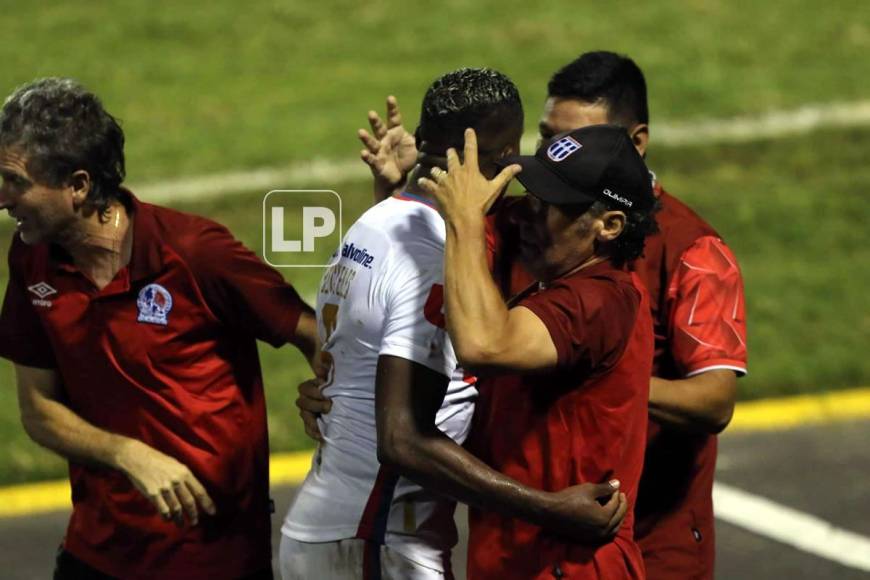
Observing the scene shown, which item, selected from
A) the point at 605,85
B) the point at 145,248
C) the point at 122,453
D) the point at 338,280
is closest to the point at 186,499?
the point at 122,453

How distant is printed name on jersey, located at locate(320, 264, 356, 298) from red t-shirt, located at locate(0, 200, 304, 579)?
1.50ft

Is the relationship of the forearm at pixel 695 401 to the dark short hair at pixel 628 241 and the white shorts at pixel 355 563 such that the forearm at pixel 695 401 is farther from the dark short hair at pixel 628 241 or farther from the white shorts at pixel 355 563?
the white shorts at pixel 355 563

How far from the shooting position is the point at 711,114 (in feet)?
60.6

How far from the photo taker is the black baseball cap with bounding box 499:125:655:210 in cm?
518

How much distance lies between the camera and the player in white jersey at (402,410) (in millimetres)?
5066

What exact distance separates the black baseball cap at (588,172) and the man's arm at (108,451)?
61.5 inches

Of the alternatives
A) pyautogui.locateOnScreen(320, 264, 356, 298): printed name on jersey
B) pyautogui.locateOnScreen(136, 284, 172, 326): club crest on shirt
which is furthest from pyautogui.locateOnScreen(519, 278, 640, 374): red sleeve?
pyautogui.locateOnScreen(136, 284, 172, 326): club crest on shirt

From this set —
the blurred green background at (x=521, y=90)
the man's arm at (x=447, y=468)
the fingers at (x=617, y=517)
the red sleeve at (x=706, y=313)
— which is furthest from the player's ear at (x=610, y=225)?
the blurred green background at (x=521, y=90)

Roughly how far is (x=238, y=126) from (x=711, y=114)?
193 inches

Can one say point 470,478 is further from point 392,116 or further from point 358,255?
point 392,116

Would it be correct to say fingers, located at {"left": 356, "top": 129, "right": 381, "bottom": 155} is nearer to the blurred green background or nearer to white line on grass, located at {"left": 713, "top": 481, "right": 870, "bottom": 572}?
white line on grass, located at {"left": 713, "top": 481, "right": 870, "bottom": 572}

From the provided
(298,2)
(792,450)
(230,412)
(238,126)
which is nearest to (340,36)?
(298,2)

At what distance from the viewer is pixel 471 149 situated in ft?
16.7

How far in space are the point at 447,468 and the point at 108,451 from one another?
1.39 metres
